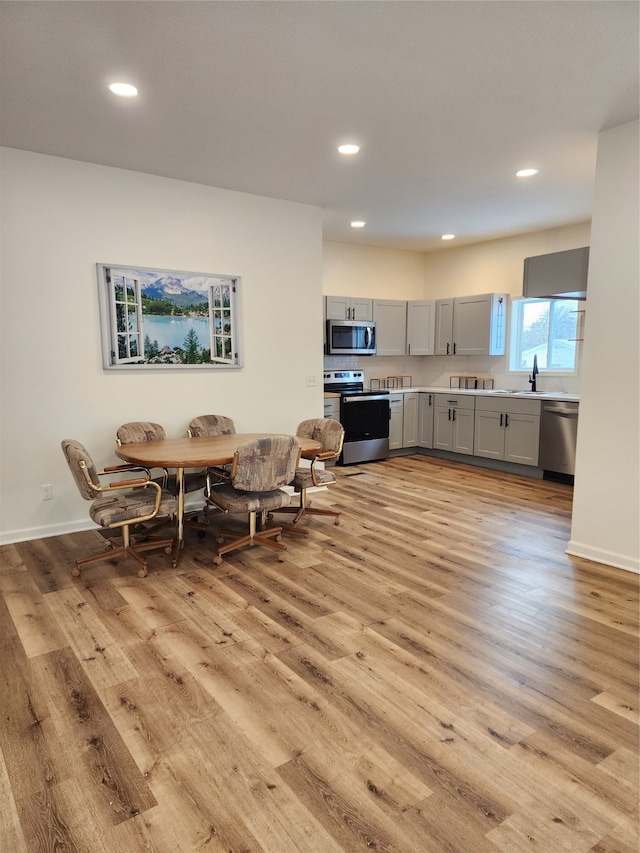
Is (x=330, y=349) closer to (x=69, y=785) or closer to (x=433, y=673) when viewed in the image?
(x=433, y=673)

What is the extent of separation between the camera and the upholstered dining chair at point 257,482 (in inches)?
134

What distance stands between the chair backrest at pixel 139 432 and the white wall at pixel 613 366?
10.3 ft

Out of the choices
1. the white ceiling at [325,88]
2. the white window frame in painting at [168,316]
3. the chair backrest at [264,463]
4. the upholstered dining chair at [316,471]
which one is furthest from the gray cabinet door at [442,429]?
the chair backrest at [264,463]

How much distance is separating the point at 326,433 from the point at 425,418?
10.2ft

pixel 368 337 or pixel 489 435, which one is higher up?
pixel 368 337

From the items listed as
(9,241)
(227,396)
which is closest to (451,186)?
(227,396)

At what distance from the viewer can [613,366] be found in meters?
3.37

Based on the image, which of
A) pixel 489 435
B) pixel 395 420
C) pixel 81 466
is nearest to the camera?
pixel 81 466

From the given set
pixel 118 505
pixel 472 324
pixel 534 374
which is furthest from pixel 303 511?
pixel 472 324

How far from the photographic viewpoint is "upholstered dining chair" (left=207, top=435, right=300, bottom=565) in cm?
341

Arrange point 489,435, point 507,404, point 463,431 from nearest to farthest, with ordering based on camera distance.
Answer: point 507,404 < point 489,435 < point 463,431

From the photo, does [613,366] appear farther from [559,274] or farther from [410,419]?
[410,419]

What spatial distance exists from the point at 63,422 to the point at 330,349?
11.3ft

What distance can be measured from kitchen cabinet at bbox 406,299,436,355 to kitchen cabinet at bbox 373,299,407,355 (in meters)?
0.09
